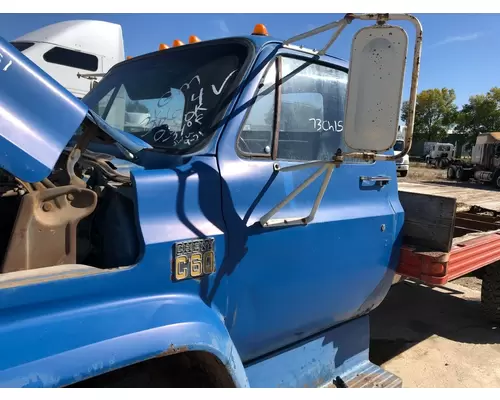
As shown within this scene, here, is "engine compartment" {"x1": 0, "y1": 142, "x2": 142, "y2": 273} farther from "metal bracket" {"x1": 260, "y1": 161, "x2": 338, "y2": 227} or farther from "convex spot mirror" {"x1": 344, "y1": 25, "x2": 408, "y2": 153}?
"convex spot mirror" {"x1": 344, "y1": 25, "x2": 408, "y2": 153}

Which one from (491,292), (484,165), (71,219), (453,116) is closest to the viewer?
(71,219)

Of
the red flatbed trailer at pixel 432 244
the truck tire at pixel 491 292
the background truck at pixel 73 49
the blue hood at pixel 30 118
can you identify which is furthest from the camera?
the background truck at pixel 73 49

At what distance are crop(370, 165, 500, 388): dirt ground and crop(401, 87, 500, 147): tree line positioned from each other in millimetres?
45302

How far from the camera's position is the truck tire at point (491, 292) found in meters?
4.40

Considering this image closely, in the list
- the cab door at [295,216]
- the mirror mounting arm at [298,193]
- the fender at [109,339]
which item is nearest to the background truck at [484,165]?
the cab door at [295,216]

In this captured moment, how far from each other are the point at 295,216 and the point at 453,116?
183 ft

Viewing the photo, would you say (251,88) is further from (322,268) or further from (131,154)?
(322,268)

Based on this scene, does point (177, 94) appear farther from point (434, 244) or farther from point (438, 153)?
point (438, 153)

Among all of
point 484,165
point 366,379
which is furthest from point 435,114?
point 366,379

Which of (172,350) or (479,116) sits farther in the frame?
(479,116)

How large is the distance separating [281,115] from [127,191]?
931 mm

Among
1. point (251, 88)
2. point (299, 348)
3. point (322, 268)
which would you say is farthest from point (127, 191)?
point (299, 348)

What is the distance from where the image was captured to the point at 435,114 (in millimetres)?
53469

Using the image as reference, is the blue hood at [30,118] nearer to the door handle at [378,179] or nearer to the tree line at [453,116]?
the door handle at [378,179]
